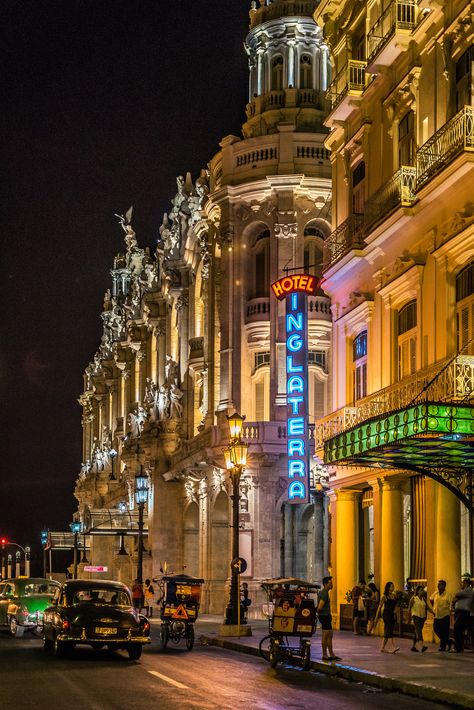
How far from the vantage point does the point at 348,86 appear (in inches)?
1284

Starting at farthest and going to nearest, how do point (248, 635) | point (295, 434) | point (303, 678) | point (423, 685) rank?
1. point (295, 434)
2. point (248, 635)
3. point (303, 678)
4. point (423, 685)

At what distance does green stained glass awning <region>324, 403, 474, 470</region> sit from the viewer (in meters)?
21.1

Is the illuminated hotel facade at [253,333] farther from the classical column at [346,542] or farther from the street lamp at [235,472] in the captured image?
the street lamp at [235,472]

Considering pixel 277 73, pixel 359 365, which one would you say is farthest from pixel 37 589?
pixel 277 73

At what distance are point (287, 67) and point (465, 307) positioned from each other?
26527mm

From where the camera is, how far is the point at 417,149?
28.0 meters

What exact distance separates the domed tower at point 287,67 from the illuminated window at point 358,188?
15946 millimetres

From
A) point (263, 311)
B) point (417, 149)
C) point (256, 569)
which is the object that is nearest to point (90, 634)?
point (417, 149)

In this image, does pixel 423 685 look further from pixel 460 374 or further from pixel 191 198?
pixel 191 198

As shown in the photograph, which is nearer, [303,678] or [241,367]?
[303,678]

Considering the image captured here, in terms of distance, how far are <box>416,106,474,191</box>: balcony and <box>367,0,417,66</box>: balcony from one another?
140 inches

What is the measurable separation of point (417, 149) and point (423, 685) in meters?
13.8

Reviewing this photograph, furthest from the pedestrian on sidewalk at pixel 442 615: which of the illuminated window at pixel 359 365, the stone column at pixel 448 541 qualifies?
the illuminated window at pixel 359 365

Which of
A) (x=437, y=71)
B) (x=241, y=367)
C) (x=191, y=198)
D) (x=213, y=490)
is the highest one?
(x=191, y=198)
